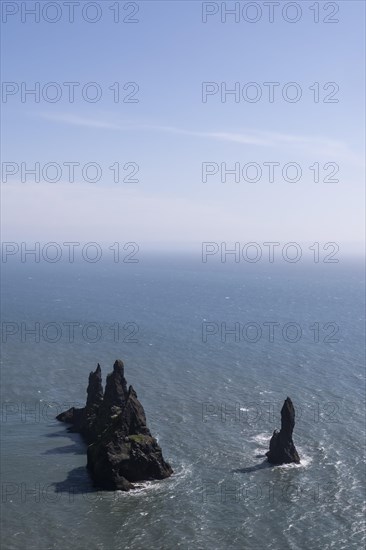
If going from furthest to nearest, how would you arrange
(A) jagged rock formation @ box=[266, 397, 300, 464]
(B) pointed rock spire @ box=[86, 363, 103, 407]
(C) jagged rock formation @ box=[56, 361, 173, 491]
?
1. (B) pointed rock spire @ box=[86, 363, 103, 407]
2. (A) jagged rock formation @ box=[266, 397, 300, 464]
3. (C) jagged rock formation @ box=[56, 361, 173, 491]

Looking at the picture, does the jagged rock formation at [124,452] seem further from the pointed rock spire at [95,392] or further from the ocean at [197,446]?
the pointed rock spire at [95,392]

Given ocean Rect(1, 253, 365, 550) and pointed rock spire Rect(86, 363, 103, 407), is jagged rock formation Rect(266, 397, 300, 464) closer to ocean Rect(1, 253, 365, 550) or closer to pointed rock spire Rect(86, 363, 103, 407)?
ocean Rect(1, 253, 365, 550)

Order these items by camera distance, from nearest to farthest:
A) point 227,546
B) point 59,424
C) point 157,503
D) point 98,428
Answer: point 227,546 < point 157,503 < point 98,428 < point 59,424

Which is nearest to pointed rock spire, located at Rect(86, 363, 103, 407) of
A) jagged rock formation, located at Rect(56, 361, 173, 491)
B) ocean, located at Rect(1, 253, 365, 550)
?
ocean, located at Rect(1, 253, 365, 550)

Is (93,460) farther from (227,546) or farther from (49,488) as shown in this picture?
Result: (227,546)

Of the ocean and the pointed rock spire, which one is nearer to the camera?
the ocean

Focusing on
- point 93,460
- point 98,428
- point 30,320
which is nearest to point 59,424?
point 98,428

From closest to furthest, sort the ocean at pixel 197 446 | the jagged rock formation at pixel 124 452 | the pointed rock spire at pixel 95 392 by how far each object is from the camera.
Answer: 1. the ocean at pixel 197 446
2. the jagged rock formation at pixel 124 452
3. the pointed rock spire at pixel 95 392

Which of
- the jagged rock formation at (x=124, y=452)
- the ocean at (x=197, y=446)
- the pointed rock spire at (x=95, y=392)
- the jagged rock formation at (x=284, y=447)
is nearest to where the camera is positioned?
→ the ocean at (x=197, y=446)

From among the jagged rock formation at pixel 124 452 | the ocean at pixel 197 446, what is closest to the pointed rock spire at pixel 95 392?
the ocean at pixel 197 446

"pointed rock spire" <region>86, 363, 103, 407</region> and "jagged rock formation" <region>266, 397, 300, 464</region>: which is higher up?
"pointed rock spire" <region>86, 363, 103, 407</region>

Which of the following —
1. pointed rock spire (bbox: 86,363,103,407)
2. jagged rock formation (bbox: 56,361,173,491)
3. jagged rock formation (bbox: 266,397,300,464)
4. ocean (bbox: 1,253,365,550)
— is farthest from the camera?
pointed rock spire (bbox: 86,363,103,407)
